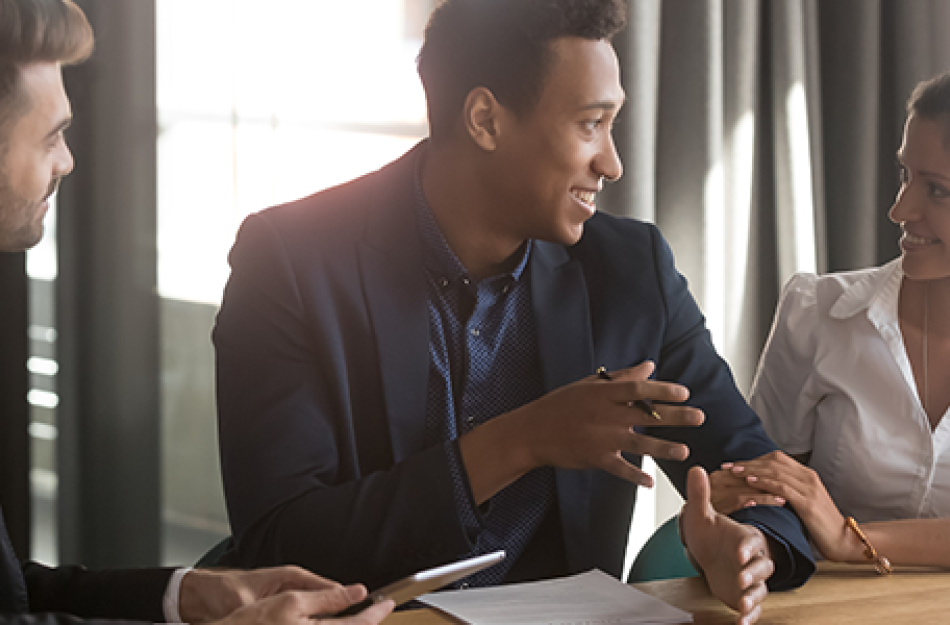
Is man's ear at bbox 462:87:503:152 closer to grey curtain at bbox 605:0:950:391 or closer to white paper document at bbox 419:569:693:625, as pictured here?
white paper document at bbox 419:569:693:625

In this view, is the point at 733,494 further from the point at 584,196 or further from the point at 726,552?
the point at 584,196

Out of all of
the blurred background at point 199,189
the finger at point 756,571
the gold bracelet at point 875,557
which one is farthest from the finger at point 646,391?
the blurred background at point 199,189

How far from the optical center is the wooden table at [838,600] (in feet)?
4.17

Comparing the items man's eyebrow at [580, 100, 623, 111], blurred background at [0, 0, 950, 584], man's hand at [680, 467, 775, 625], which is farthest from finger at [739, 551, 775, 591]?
blurred background at [0, 0, 950, 584]

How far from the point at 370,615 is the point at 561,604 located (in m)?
0.33

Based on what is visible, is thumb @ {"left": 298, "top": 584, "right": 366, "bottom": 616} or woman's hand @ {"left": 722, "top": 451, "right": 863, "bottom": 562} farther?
woman's hand @ {"left": 722, "top": 451, "right": 863, "bottom": 562}

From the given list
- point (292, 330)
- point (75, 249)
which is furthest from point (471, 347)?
point (75, 249)

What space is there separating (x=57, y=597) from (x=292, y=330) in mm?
519

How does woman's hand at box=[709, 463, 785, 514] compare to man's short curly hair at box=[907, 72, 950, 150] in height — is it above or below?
below

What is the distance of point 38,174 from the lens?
1226 millimetres

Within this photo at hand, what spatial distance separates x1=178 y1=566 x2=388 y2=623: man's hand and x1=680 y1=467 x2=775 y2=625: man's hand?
532 millimetres

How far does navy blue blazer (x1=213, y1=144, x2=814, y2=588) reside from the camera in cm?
142

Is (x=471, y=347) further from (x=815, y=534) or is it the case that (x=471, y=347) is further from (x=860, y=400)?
(x=860, y=400)

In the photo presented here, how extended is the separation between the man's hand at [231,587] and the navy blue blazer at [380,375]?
17 centimetres
